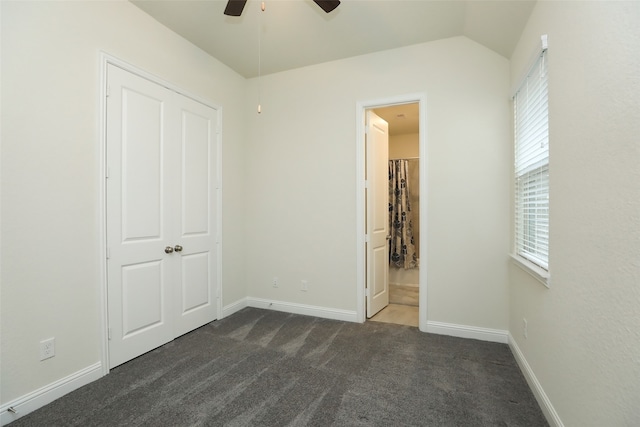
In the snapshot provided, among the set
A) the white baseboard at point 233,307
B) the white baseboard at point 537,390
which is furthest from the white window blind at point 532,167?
the white baseboard at point 233,307

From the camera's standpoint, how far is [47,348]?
1.91m

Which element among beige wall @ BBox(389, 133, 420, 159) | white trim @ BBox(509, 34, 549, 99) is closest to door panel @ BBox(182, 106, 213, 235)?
white trim @ BBox(509, 34, 549, 99)

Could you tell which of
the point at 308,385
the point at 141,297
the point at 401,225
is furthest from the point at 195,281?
the point at 401,225

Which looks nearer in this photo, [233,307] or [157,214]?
[157,214]

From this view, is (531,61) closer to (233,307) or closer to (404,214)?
(404,214)

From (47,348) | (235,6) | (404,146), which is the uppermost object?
(235,6)

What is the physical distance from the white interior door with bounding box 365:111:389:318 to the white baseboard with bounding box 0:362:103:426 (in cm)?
251

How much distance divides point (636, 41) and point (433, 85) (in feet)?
6.76

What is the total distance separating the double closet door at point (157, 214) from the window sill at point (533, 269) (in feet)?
9.46

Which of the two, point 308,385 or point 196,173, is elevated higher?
→ point 196,173

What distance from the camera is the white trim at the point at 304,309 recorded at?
10.8ft

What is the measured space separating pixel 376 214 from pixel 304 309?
1405mm

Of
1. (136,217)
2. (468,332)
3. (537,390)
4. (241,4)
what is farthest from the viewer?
(468,332)

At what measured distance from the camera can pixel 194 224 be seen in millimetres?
3043
